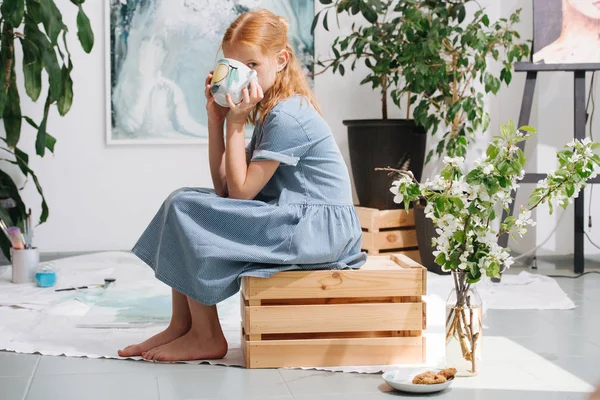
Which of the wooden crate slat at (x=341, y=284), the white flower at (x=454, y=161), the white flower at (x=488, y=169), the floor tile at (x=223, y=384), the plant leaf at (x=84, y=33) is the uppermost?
the plant leaf at (x=84, y=33)

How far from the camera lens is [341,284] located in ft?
6.88

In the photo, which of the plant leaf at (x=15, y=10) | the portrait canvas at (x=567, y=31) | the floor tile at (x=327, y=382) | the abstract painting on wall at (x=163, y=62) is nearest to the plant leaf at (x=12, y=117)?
the plant leaf at (x=15, y=10)

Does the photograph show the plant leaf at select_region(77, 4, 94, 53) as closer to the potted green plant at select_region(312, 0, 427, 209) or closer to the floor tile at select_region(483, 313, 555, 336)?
the potted green plant at select_region(312, 0, 427, 209)

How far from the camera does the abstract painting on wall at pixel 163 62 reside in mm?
4195

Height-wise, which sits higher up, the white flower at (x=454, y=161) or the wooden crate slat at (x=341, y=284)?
the white flower at (x=454, y=161)

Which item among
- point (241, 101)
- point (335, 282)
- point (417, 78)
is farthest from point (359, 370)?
point (417, 78)

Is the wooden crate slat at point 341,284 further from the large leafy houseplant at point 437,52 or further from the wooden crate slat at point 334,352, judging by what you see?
the large leafy houseplant at point 437,52

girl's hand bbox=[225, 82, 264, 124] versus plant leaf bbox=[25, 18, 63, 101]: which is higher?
plant leaf bbox=[25, 18, 63, 101]

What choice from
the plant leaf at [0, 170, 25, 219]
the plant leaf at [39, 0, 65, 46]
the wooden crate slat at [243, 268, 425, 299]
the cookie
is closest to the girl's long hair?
the wooden crate slat at [243, 268, 425, 299]

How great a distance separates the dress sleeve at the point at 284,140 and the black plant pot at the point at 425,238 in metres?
1.56

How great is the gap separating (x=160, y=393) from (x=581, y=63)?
2.35 metres

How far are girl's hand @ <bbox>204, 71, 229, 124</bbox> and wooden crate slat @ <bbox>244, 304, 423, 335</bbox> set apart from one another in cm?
51

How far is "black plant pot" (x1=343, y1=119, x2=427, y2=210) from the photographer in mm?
3863

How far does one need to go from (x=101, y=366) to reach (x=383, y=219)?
6.16 ft
